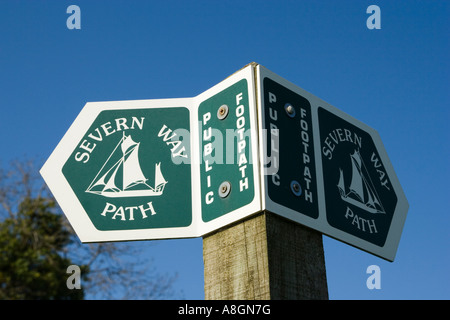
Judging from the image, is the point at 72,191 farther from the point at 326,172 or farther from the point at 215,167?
the point at 326,172

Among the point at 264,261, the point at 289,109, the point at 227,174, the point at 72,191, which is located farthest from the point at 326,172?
the point at 72,191

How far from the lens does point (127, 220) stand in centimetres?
204

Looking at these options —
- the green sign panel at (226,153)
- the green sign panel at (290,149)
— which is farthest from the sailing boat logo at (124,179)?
the green sign panel at (290,149)

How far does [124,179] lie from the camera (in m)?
2.11

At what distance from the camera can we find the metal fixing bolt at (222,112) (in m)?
2.08

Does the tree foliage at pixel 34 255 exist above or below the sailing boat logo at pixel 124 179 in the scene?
above

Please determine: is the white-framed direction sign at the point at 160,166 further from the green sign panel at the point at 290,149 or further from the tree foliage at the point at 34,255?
the tree foliage at the point at 34,255

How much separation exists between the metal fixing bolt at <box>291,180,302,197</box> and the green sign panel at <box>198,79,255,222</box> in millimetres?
149

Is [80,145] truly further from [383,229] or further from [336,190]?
[383,229]

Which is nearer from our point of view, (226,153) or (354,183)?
(226,153)

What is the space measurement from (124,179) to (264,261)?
0.56m
